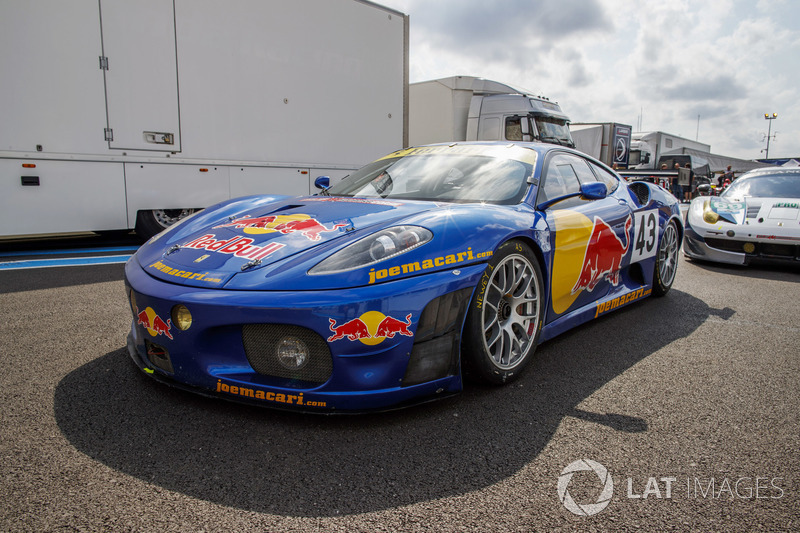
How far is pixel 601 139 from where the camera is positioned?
20.1 metres

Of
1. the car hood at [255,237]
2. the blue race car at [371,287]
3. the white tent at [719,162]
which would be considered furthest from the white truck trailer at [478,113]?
the white tent at [719,162]

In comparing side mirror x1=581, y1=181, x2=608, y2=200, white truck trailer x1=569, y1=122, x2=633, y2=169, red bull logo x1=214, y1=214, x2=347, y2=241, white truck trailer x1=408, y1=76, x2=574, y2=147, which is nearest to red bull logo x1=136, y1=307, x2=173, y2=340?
red bull logo x1=214, y1=214, x2=347, y2=241

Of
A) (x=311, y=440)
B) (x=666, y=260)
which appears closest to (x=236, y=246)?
(x=311, y=440)

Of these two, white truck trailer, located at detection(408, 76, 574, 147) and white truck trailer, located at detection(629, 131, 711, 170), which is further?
white truck trailer, located at detection(629, 131, 711, 170)

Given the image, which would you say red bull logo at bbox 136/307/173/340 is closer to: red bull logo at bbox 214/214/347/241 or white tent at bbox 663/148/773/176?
red bull logo at bbox 214/214/347/241

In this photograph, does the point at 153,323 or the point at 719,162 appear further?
the point at 719,162

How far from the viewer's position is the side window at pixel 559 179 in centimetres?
303

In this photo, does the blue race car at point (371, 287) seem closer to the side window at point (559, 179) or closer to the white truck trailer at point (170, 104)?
the side window at point (559, 179)

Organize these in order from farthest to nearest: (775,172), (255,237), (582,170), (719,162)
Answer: (719,162) < (775,172) < (582,170) < (255,237)

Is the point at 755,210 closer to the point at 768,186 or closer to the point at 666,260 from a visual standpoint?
the point at 768,186

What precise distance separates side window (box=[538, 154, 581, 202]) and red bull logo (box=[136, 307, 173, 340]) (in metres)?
1.93

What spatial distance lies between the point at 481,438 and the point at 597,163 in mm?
2697

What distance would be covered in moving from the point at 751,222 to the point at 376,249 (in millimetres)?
5700

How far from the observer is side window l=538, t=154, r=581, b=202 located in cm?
303
